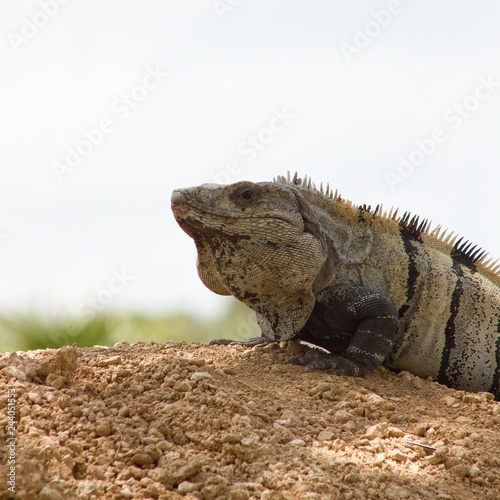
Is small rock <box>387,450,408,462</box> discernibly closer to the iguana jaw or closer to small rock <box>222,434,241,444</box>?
small rock <box>222,434,241,444</box>

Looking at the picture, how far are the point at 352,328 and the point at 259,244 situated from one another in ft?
4.25

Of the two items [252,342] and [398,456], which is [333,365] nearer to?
[252,342]

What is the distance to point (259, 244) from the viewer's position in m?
7.15

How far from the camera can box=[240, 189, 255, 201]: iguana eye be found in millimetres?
7195

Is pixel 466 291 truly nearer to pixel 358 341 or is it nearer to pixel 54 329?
pixel 358 341

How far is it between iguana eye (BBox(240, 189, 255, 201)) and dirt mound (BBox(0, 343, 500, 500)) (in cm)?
169

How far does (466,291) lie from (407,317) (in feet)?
2.74

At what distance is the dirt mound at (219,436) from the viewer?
15.5 feet

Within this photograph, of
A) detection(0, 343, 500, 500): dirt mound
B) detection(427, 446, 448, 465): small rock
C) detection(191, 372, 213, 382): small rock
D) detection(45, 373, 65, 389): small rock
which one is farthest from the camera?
detection(191, 372, 213, 382): small rock

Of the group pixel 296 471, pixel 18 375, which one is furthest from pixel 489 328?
pixel 18 375

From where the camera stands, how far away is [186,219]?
278 inches

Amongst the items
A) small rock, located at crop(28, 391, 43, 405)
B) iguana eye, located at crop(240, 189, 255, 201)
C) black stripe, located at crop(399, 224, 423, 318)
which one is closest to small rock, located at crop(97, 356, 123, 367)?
small rock, located at crop(28, 391, 43, 405)

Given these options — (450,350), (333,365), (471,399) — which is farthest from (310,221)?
(471,399)

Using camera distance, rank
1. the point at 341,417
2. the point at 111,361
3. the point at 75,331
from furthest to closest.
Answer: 1. the point at 75,331
2. the point at 111,361
3. the point at 341,417
